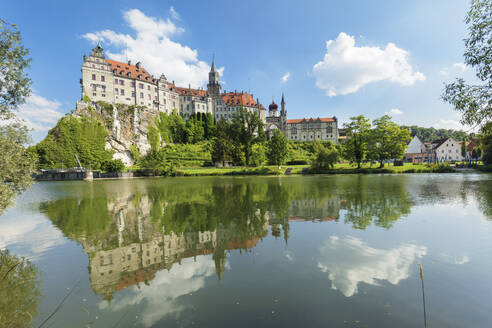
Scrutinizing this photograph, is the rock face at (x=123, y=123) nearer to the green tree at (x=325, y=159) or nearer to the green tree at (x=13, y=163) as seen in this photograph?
the green tree at (x=325, y=159)

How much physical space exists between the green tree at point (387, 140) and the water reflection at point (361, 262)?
49.4 metres

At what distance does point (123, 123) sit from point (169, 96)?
2539cm

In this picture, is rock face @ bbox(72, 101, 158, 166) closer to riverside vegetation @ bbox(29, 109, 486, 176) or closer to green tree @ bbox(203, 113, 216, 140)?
riverside vegetation @ bbox(29, 109, 486, 176)

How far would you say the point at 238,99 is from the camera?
378ft

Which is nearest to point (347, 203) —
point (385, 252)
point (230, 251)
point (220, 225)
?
point (385, 252)

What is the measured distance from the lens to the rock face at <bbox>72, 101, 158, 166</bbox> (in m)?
71.4

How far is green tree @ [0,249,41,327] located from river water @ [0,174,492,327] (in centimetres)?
6

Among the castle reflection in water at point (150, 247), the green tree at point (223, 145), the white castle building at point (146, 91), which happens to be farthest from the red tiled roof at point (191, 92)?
the castle reflection in water at point (150, 247)

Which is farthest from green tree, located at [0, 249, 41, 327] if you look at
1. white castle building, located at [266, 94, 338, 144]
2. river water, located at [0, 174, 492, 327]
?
white castle building, located at [266, 94, 338, 144]

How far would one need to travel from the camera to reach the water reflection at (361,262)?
5.65m

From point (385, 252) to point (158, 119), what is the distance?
90634 mm

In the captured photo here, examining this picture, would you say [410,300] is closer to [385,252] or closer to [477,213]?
[385,252]

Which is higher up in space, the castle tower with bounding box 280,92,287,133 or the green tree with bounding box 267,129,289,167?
the castle tower with bounding box 280,92,287,133

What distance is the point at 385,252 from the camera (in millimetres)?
7281
